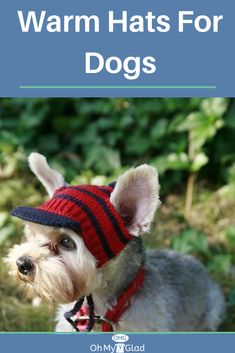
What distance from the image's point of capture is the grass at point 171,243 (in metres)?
3.89

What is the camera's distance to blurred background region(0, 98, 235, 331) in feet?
15.7

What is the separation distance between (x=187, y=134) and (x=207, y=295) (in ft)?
5.69

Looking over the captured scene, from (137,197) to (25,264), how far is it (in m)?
0.57

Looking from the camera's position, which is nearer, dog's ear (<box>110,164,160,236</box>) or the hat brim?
the hat brim

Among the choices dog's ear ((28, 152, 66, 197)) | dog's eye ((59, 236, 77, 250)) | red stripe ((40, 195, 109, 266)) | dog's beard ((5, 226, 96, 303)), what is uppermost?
dog's ear ((28, 152, 66, 197))

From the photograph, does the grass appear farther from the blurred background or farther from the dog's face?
the dog's face

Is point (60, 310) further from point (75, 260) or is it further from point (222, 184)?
point (222, 184)

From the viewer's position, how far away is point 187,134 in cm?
510

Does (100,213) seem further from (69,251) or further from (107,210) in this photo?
(69,251)

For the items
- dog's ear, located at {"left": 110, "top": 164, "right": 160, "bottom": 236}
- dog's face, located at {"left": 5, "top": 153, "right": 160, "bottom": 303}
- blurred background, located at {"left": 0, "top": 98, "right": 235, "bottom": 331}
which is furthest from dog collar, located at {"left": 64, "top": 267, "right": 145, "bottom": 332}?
blurred background, located at {"left": 0, "top": 98, "right": 235, "bottom": 331}

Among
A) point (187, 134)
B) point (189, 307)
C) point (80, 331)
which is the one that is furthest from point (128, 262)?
point (187, 134)

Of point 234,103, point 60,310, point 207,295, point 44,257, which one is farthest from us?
point 234,103

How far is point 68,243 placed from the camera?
2641 mm

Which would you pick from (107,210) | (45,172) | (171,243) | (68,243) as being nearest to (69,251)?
(68,243)
